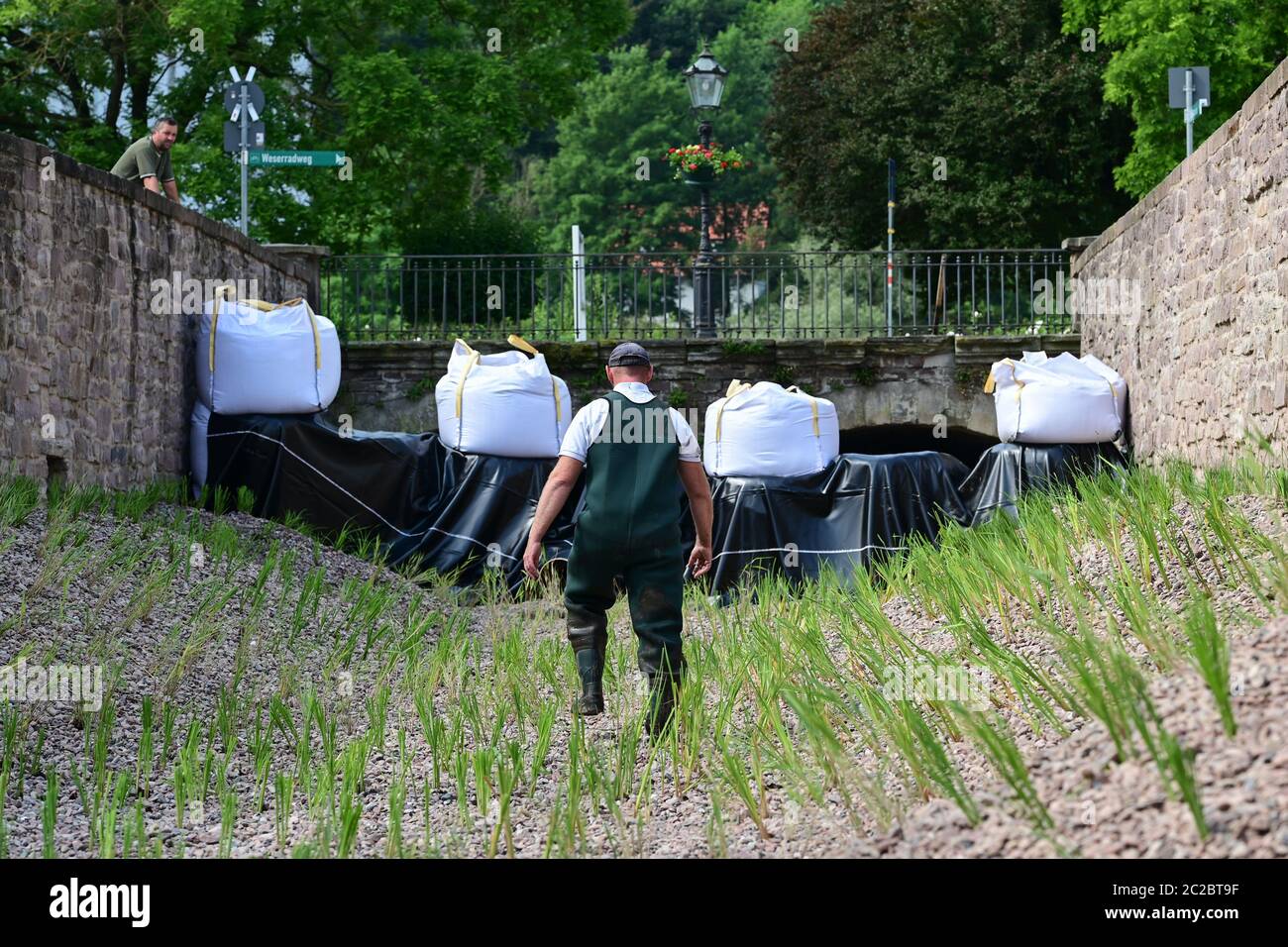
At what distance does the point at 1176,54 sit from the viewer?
54.4ft

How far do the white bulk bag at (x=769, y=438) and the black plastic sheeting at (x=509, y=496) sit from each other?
9 cm

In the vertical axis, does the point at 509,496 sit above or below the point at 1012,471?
below

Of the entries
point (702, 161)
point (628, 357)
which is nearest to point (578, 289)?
point (702, 161)

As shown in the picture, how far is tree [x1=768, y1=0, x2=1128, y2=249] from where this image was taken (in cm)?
1959

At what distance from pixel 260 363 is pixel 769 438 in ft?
10.7

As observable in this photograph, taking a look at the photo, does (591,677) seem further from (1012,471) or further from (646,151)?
(646,151)

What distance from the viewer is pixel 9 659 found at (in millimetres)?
5434

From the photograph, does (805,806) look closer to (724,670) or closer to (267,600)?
(724,670)

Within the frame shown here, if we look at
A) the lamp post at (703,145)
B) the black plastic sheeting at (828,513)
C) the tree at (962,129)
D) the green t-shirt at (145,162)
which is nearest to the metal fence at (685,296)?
the lamp post at (703,145)

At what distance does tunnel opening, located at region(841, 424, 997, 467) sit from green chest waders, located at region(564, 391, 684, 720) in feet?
27.6

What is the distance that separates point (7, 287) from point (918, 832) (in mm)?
5779

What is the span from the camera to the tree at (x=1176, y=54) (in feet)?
54.5

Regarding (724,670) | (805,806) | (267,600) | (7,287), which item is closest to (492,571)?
(267,600)
